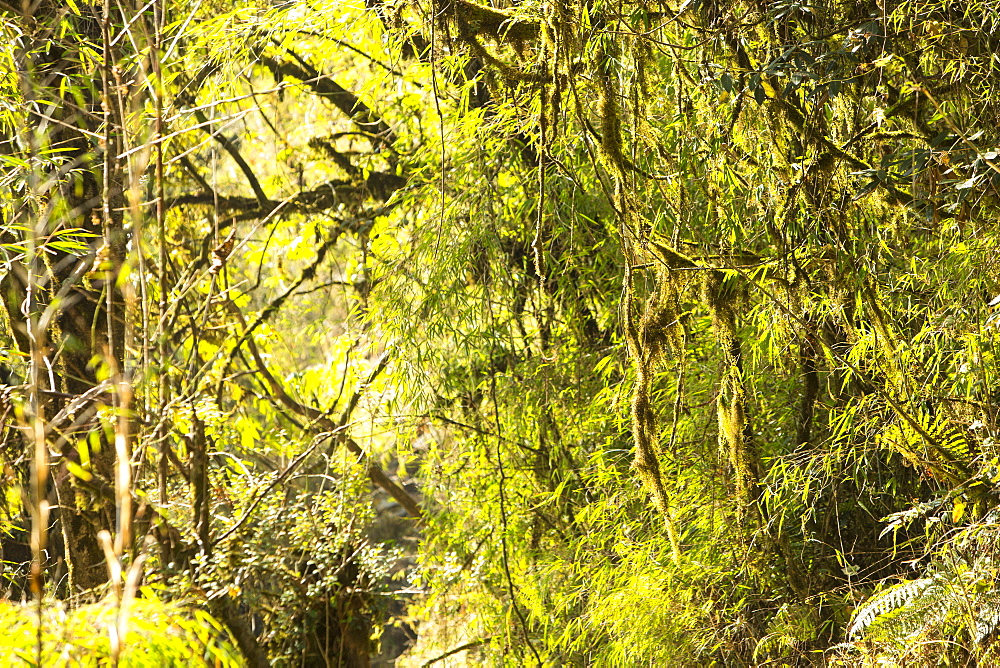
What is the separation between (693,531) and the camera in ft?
7.61

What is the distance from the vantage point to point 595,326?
275 cm

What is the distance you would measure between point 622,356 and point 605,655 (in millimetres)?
852

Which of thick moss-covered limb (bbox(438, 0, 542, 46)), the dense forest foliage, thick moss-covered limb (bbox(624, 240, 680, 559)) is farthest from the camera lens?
thick moss-covered limb (bbox(438, 0, 542, 46))

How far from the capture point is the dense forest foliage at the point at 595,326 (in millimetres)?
1602

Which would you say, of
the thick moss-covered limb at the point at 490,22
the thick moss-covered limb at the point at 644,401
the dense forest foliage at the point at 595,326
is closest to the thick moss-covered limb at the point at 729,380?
the dense forest foliage at the point at 595,326

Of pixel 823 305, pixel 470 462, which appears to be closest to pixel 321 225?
pixel 470 462

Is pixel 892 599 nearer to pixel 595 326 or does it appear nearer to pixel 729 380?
pixel 729 380

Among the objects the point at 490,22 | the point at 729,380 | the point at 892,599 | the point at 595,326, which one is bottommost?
the point at 892,599

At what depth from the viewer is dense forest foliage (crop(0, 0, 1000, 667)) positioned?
160cm

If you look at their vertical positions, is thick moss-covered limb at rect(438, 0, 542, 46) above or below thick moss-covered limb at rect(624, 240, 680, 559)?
above

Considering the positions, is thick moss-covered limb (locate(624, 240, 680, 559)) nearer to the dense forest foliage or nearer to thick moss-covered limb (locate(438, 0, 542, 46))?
the dense forest foliage

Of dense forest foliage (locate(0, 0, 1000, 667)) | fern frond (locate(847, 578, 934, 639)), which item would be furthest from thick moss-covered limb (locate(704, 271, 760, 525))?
fern frond (locate(847, 578, 934, 639))

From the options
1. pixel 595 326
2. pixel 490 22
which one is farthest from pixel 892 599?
pixel 490 22

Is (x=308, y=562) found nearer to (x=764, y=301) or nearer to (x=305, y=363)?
(x=764, y=301)
